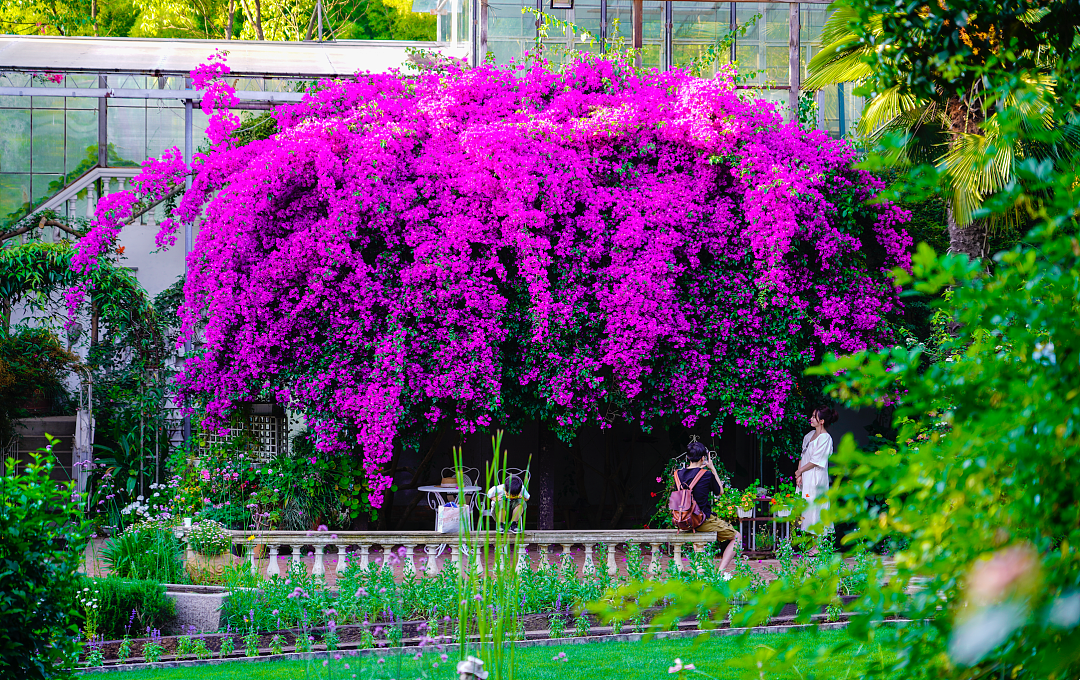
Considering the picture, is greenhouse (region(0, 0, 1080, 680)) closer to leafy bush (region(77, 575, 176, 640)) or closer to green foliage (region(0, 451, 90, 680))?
leafy bush (region(77, 575, 176, 640))

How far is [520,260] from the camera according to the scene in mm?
10844

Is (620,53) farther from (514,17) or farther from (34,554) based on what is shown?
(34,554)

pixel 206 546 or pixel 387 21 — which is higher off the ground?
pixel 387 21

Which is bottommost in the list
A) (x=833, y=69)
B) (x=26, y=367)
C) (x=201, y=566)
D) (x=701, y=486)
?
(x=201, y=566)

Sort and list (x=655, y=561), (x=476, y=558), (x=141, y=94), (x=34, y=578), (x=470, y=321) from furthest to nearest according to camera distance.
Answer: (x=141, y=94) → (x=470, y=321) → (x=655, y=561) → (x=476, y=558) → (x=34, y=578)

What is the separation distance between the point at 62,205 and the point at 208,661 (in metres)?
10.7

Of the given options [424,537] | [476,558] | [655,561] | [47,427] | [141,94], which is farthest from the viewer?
[47,427]

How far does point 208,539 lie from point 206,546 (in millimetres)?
63

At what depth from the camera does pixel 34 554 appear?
14.5 ft

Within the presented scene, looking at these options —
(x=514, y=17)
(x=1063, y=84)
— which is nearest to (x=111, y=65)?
(x=514, y=17)

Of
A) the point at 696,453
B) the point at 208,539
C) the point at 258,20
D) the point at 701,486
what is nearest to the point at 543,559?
the point at 701,486

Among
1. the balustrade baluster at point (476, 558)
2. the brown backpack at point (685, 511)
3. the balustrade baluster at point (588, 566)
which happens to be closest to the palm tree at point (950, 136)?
the brown backpack at point (685, 511)

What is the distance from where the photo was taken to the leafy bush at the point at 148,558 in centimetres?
791

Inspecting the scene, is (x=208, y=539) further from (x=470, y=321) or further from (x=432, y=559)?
(x=470, y=321)
